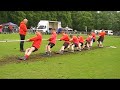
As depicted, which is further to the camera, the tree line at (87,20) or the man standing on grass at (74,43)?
the tree line at (87,20)

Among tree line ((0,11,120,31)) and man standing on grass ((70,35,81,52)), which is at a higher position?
tree line ((0,11,120,31))

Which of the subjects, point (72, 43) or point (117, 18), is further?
point (117, 18)

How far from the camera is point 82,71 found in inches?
410

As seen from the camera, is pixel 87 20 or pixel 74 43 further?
pixel 87 20

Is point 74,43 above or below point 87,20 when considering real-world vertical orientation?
below

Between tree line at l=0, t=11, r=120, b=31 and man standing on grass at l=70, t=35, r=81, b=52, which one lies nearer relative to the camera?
man standing on grass at l=70, t=35, r=81, b=52
